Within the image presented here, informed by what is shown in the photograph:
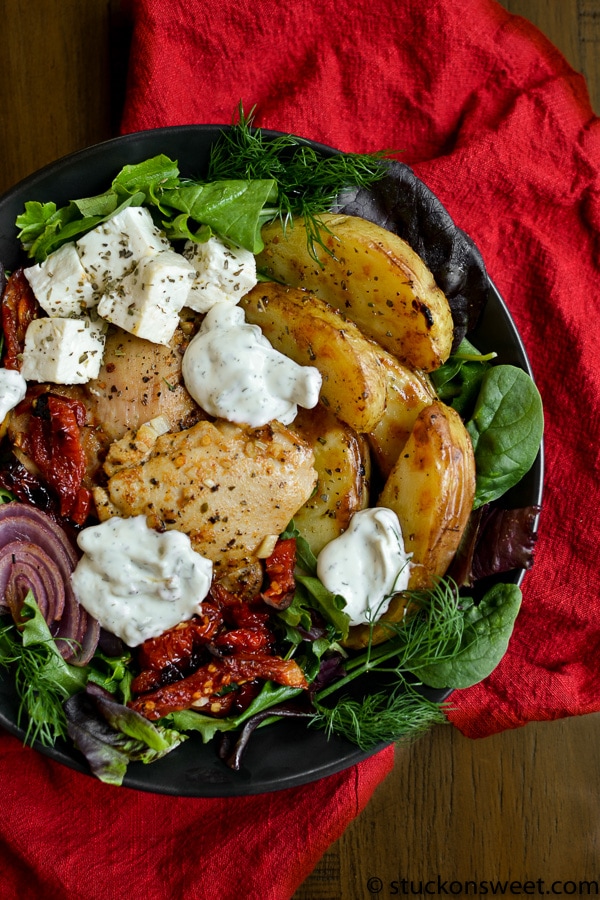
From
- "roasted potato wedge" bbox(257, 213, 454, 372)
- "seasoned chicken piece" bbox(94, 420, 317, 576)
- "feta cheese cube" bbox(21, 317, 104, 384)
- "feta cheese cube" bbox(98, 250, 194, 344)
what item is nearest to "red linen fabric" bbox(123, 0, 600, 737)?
"roasted potato wedge" bbox(257, 213, 454, 372)

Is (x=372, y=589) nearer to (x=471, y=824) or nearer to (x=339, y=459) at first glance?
(x=339, y=459)

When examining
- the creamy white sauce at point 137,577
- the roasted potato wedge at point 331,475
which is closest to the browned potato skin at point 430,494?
the roasted potato wedge at point 331,475

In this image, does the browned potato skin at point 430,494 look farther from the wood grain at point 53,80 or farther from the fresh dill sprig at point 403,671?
the wood grain at point 53,80

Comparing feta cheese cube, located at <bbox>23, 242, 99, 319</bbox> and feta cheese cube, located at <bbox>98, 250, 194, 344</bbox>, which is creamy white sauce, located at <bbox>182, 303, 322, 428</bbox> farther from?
feta cheese cube, located at <bbox>23, 242, 99, 319</bbox>

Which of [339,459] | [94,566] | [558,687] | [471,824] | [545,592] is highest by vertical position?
[339,459]

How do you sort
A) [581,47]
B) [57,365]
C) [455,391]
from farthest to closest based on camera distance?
[581,47], [455,391], [57,365]

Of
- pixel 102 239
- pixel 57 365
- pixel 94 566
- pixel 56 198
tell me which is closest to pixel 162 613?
pixel 94 566

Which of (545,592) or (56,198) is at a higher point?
(56,198)

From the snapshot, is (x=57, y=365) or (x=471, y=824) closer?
(x=57, y=365)
